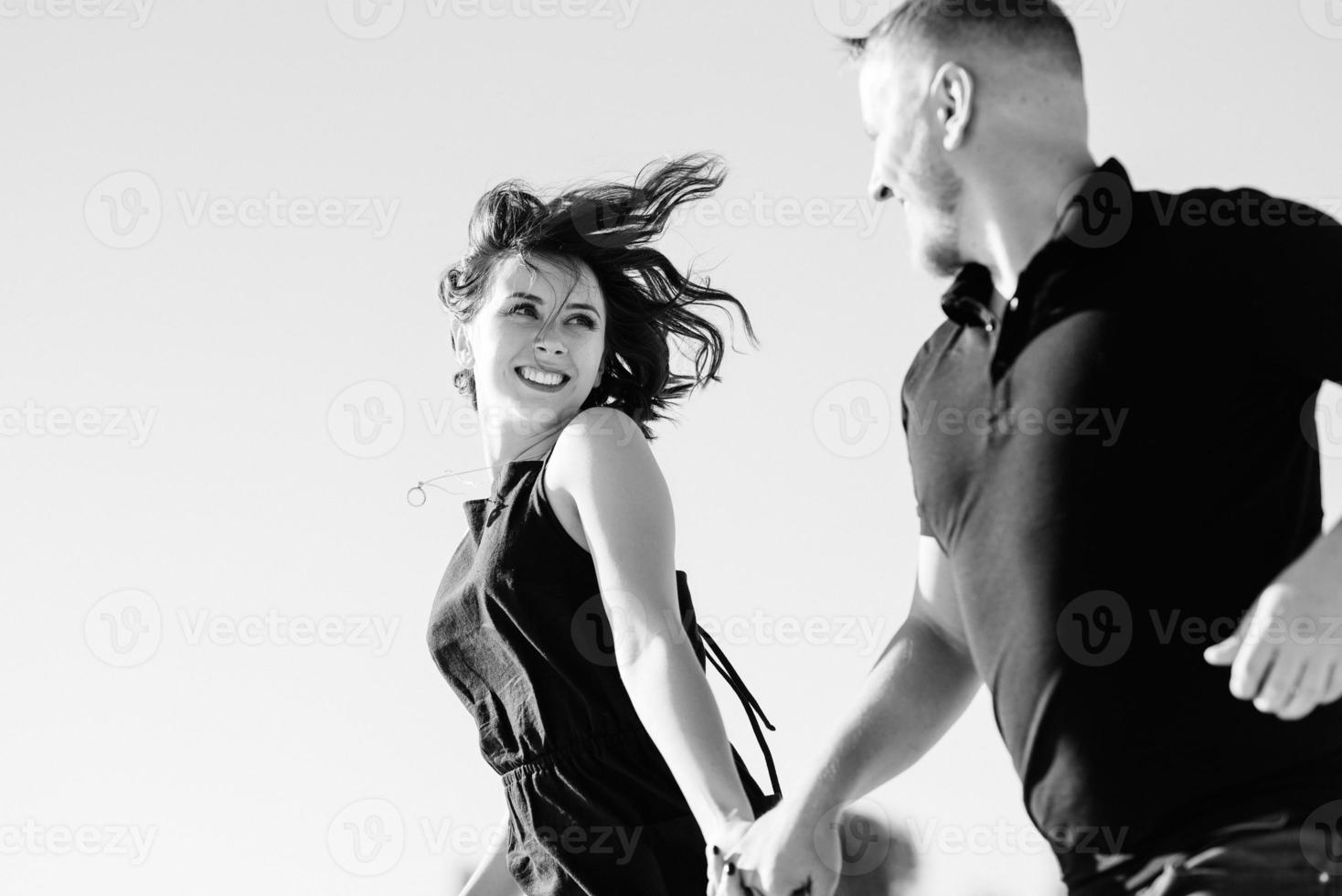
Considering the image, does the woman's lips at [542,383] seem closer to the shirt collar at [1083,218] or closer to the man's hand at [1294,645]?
the shirt collar at [1083,218]

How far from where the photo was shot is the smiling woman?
3.71 metres

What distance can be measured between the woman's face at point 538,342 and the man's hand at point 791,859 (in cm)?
163

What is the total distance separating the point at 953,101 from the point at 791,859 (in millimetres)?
1207

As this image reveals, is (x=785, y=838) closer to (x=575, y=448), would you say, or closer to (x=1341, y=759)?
(x=1341, y=759)

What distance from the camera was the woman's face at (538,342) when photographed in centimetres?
442

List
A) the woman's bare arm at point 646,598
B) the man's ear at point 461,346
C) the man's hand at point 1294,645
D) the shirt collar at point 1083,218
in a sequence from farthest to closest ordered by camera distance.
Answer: the man's ear at point 461,346 < the woman's bare arm at point 646,598 < the shirt collar at point 1083,218 < the man's hand at point 1294,645

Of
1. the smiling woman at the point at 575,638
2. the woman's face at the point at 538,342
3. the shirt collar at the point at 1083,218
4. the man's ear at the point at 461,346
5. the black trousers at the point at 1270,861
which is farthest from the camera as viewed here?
the man's ear at the point at 461,346

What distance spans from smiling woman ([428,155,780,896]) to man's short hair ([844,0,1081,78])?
129 cm

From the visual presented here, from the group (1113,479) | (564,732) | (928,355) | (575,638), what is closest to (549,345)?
(575,638)

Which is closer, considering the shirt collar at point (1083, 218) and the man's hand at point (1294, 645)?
the man's hand at point (1294, 645)

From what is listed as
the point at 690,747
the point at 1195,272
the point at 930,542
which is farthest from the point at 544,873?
the point at 1195,272

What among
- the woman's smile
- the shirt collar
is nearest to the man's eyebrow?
the woman's smile

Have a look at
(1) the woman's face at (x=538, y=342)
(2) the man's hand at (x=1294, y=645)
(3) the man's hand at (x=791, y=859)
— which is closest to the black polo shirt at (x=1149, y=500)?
(2) the man's hand at (x=1294, y=645)

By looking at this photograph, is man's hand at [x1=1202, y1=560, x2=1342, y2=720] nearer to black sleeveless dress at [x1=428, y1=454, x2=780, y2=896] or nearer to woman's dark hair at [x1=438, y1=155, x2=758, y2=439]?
black sleeveless dress at [x1=428, y1=454, x2=780, y2=896]
